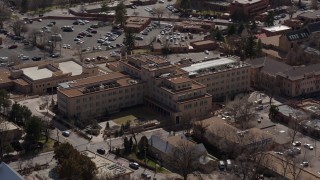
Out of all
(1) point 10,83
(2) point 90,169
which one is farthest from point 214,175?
(1) point 10,83

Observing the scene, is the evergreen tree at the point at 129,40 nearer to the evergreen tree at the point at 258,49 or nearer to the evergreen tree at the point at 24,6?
the evergreen tree at the point at 258,49

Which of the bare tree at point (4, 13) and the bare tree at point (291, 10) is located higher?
the bare tree at point (291, 10)

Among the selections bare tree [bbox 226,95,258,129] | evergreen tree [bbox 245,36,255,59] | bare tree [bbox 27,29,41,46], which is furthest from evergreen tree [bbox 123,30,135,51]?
bare tree [bbox 226,95,258,129]

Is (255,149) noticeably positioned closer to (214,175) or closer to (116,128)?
(214,175)

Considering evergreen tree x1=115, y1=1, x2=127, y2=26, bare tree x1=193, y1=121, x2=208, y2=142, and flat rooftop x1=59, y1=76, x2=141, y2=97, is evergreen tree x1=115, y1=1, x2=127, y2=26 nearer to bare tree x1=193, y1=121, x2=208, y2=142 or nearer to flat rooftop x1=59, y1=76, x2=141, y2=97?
flat rooftop x1=59, y1=76, x2=141, y2=97

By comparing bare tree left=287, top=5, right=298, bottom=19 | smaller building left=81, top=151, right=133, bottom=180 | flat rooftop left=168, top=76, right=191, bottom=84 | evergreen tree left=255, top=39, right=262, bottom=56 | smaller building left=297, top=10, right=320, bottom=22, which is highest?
smaller building left=297, top=10, right=320, bottom=22

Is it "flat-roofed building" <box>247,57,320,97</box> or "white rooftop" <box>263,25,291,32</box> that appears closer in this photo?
"flat-roofed building" <box>247,57,320,97</box>

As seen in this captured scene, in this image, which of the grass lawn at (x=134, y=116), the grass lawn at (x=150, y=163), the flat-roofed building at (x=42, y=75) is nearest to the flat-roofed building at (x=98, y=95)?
the grass lawn at (x=134, y=116)

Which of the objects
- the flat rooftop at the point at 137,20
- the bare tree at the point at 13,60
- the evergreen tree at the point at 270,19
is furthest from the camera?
the flat rooftop at the point at 137,20
